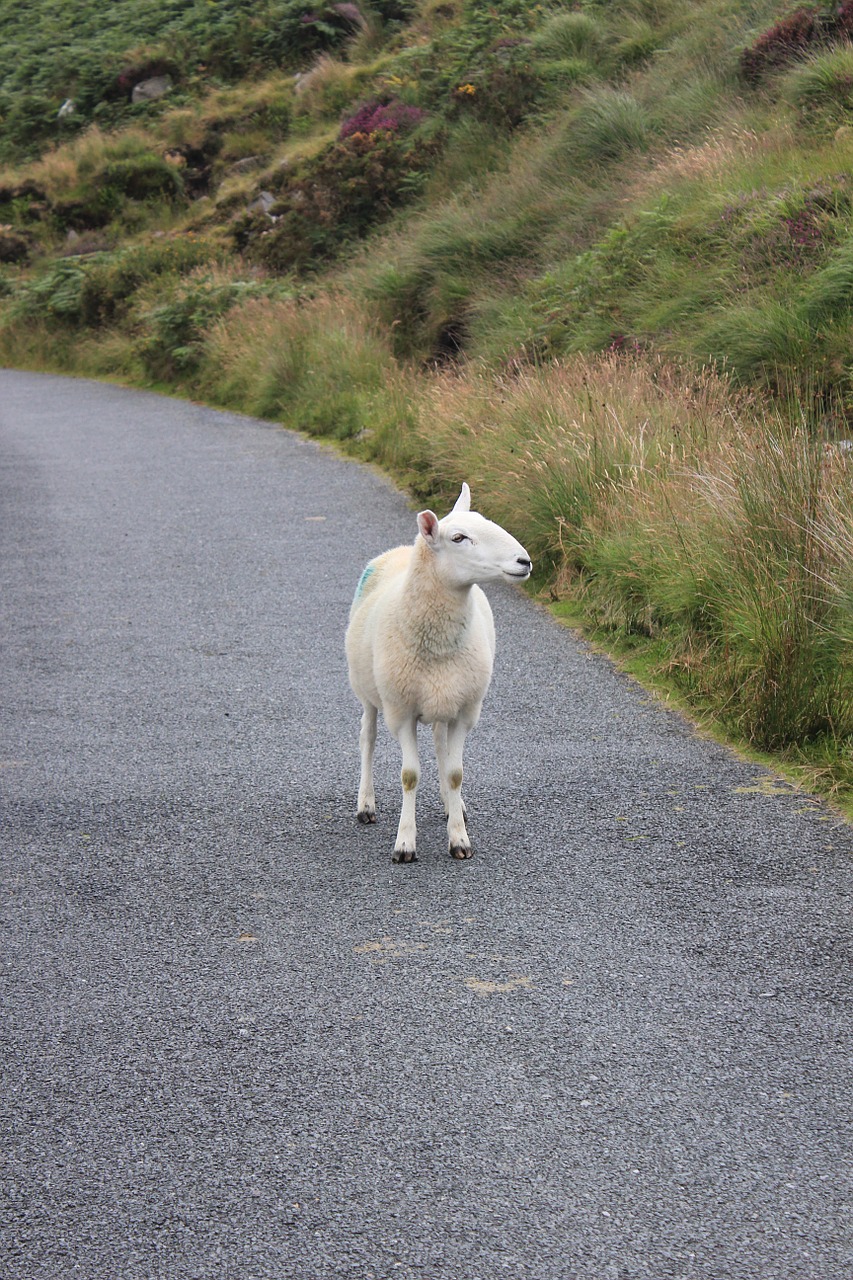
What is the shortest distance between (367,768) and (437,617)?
0.83 metres

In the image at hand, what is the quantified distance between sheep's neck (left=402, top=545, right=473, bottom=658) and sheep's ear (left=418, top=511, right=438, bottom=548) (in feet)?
0.30

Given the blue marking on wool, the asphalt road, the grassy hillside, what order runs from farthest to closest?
the grassy hillside → the blue marking on wool → the asphalt road

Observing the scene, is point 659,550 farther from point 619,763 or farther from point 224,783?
point 224,783

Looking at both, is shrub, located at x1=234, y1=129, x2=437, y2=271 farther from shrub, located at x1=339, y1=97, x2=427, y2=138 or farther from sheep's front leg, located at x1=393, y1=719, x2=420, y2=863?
sheep's front leg, located at x1=393, y1=719, x2=420, y2=863

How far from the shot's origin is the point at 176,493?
45.2 feet

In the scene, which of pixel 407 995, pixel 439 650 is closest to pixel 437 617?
pixel 439 650

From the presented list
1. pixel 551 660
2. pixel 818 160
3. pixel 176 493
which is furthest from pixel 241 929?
pixel 818 160

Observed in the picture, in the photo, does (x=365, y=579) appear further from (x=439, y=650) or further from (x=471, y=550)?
(x=471, y=550)

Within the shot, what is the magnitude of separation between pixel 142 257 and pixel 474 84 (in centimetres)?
794

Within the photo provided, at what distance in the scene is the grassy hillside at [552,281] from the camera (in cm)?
721

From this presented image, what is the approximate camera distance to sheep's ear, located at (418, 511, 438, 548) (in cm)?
504

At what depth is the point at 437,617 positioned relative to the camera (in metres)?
5.17

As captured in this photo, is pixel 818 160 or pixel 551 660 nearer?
pixel 551 660

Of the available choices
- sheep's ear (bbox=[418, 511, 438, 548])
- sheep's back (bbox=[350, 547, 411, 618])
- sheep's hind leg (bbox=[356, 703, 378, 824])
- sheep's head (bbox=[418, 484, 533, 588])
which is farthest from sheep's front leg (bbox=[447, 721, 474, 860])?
sheep's back (bbox=[350, 547, 411, 618])
